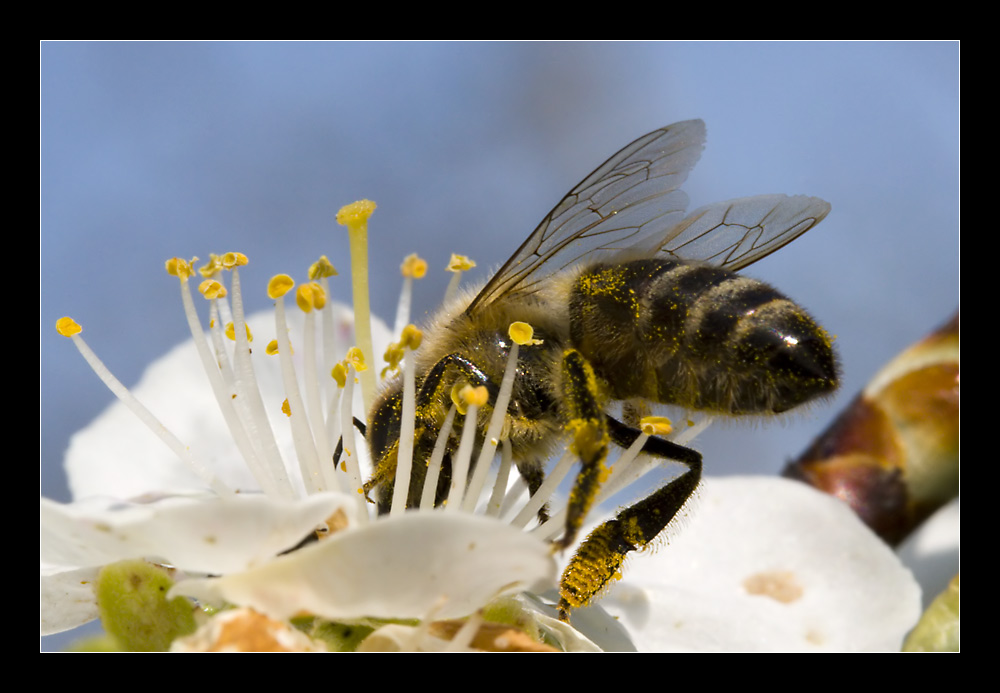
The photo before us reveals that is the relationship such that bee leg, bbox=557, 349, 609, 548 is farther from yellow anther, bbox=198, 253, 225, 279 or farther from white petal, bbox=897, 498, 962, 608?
white petal, bbox=897, 498, 962, 608

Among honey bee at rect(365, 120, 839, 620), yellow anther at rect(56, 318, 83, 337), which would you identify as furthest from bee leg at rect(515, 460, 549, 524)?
yellow anther at rect(56, 318, 83, 337)

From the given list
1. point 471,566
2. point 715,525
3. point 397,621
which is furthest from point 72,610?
point 715,525

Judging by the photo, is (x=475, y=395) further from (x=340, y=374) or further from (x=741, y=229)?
(x=741, y=229)

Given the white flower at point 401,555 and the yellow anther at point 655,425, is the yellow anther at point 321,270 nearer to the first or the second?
the white flower at point 401,555

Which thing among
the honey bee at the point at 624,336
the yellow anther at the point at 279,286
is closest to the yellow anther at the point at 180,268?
the yellow anther at the point at 279,286

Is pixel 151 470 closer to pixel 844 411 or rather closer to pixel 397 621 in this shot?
pixel 397 621

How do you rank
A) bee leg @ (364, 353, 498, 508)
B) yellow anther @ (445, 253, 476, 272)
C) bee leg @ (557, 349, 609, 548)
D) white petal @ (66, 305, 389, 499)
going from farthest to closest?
1. white petal @ (66, 305, 389, 499)
2. yellow anther @ (445, 253, 476, 272)
3. bee leg @ (364, 353, 498, 508)
4. bee leg @ (557, 349, 609, 548)

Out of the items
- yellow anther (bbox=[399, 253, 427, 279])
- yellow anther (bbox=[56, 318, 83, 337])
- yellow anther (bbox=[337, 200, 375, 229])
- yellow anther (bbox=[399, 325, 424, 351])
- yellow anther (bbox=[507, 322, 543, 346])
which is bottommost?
yellow anther (bbox=[56, 318, 83, 337])

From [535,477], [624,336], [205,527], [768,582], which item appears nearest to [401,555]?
[205,527]

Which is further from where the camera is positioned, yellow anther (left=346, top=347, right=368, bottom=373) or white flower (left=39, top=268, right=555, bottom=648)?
yellow anther (left=346, top=347, right=368, bottom=373)
